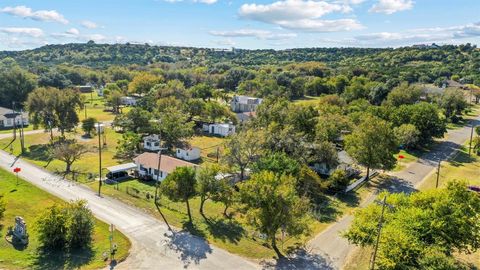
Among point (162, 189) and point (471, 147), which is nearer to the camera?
point (162, 189)

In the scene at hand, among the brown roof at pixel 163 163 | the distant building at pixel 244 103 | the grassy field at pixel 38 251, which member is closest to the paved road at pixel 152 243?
the grassy field at pixel 38 251

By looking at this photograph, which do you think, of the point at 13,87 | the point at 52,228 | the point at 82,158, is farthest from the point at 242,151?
the point at 13,87

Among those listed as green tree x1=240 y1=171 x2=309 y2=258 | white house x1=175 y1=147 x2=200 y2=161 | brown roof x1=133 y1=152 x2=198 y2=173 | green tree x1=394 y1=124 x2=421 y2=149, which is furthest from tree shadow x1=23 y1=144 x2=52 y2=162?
green tree x1=394 y1=124 x2=421 y2=149

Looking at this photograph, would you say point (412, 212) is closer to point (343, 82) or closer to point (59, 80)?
point (343, 82)

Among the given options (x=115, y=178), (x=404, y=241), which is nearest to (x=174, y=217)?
(x=115, y=178)

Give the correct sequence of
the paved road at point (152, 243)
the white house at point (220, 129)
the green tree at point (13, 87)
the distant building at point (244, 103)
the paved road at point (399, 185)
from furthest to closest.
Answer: the distant building at point (244, 103) < the green tree at point (13, 87) < the white house at point (220, 129) < the paved road at point (399, 185) < the paved road at point (152, 243)

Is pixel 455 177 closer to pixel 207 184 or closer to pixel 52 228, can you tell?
pixel 207 184

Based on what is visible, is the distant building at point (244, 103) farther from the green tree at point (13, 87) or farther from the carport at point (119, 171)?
the carport at point (119, 171)
